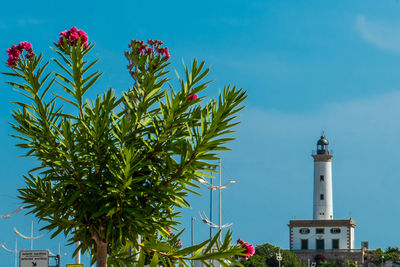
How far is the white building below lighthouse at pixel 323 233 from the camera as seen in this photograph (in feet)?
385

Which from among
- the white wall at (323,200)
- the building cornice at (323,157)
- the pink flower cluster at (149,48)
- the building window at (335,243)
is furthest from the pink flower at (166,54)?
the building cornice at (323,157)

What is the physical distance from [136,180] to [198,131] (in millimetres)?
1010

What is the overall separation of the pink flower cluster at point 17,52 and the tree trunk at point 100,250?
2610 millimetres

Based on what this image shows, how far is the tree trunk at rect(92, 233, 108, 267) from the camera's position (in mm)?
10859

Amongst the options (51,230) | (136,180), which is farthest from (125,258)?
(136,180)

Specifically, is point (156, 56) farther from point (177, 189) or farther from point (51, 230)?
point (51, 230)

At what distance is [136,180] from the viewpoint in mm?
10156

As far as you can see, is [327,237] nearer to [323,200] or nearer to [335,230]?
[335,230]

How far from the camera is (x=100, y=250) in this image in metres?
10.9

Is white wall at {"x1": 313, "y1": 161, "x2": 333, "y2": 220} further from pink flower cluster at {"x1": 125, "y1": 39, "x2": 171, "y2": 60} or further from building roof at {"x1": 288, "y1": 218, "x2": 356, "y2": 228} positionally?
pink flower cluster at {"x1": 125, "y1": 39, "x2": 171, "y2": 60}

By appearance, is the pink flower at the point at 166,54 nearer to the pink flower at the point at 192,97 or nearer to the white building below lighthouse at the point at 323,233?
the pink flower at the point at 192,97

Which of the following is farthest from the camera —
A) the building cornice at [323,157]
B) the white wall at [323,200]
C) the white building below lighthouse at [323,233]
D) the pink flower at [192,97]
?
the building cornice at [323,157]

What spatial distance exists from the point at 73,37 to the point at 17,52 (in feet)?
2.62

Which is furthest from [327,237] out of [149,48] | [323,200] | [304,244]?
[149,48]
